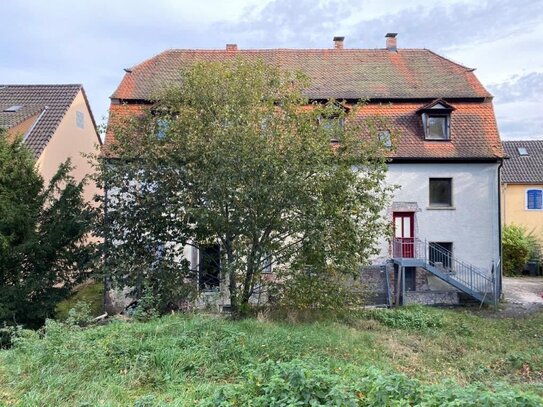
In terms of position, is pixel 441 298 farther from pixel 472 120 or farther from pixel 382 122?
pixel 382 122

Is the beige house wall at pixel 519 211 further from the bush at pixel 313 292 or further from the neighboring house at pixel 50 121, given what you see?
the neighboring house at pixel 50 121

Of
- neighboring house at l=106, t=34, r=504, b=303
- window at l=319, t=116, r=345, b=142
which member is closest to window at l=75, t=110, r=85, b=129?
neighboring house at l=106, t=34, r=504, b=303

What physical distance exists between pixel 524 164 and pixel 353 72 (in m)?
15.1

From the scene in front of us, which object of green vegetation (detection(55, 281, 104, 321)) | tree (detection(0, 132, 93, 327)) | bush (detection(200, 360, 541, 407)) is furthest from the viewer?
green vegetation (detection(55, 281, 104, 321))

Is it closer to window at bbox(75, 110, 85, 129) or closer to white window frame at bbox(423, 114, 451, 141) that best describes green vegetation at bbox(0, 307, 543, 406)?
white window frame at bbox(423, 114, 451, 141)

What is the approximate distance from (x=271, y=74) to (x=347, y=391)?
9063 millimetres

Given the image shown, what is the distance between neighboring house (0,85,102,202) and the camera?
19328mm

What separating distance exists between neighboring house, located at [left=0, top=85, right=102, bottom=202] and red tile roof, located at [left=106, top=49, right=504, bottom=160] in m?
3.65

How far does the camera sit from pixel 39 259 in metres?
13.6

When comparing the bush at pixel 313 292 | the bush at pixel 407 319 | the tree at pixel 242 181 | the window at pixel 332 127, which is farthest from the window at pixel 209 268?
the bush at pixel 407 319

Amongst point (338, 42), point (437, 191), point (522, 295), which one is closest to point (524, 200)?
point (522, 295)

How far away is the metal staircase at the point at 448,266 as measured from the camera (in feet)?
58.9

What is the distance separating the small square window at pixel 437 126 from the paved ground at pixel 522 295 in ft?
23.6

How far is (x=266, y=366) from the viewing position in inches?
215
